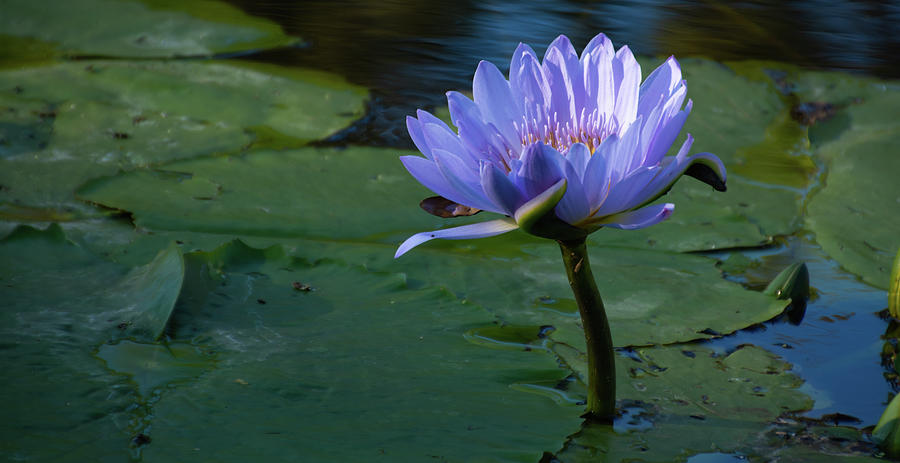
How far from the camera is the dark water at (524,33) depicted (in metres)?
3.55

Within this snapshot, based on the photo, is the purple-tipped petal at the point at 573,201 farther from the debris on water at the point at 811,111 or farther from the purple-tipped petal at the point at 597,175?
the debris on water at the point at 811,111

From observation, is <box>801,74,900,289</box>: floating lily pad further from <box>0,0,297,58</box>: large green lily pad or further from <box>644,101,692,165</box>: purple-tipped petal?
<box>0,0,297,58</box>: large green lily pad

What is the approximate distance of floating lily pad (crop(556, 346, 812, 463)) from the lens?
1.24 m

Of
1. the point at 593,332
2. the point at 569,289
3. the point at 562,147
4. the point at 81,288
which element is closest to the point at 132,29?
the point at 81,288

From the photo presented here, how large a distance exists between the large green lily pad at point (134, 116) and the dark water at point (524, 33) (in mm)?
336

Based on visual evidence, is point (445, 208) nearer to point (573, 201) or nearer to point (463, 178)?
point (463, 178)

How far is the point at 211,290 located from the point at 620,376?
0.82m

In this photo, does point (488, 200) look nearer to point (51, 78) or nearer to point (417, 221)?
point (417, 221)

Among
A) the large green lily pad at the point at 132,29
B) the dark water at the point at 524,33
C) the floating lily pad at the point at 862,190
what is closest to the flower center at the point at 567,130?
the floating lily pad at the point at 862,190

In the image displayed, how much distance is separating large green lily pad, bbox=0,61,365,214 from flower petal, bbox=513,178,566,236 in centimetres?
137

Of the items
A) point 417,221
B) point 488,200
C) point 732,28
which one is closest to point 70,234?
point 417,221

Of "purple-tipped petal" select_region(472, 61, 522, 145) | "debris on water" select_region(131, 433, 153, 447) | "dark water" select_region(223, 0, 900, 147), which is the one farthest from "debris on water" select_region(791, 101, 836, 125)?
"debris on water" select_region(131, 433, 153, 447)

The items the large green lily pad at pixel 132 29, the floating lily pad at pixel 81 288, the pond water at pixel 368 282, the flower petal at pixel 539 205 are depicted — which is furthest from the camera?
the large green lily pad at pixel 132 29

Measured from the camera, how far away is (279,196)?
7.00 ft
